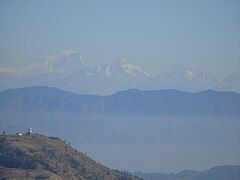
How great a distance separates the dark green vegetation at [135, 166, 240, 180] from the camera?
12206 centimetres

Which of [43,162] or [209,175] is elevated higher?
[209,175]

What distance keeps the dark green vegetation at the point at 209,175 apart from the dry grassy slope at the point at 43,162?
45.3 m

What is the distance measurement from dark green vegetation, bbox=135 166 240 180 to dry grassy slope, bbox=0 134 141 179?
45.3 metres

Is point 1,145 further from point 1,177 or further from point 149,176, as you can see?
point 149,176

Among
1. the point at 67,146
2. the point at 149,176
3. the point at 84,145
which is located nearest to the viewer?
the point at 67,146

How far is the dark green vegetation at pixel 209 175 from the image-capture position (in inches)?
4806

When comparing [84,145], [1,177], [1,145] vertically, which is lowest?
[1,177]

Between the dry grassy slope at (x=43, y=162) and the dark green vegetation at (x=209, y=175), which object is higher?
the dark green vegetation at (x=209, y=175)

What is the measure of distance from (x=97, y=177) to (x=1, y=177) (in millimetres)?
12020

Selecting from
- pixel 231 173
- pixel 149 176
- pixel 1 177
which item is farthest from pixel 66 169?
pixel 231 173

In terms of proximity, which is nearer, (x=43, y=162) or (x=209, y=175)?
(x=43, y=162)

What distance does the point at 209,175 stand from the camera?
12500 centimetres

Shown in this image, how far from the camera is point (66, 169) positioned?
70.7 metres

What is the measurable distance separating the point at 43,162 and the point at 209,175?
2444 inches
